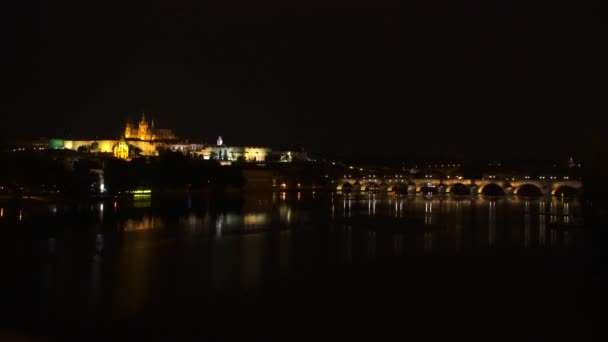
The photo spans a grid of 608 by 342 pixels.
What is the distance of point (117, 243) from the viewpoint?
56.4 feet

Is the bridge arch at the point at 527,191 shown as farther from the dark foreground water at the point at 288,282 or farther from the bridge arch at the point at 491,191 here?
the dark foreground water at the point at 288,282

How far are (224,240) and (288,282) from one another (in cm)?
600

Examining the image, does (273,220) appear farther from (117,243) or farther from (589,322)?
(589,322)

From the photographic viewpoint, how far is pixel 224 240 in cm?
1844

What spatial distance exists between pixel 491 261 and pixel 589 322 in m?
5.29

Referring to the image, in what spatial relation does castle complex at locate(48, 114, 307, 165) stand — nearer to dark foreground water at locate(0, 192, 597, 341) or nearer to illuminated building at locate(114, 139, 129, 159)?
illuminated building at locate(114, 139, 129, 159)

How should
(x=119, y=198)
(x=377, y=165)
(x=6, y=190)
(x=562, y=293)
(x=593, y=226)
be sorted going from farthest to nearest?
(x=377, y=165)
(x=119, y=198)
(x=6, y=190)
(x=593, y=226)
(x=562, y=293)

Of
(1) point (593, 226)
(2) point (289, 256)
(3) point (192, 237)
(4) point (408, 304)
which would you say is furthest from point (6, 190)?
(4) point (408, 304)

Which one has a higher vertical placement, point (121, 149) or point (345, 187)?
point (121, 149)

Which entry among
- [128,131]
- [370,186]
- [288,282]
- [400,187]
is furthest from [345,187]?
[288,282]

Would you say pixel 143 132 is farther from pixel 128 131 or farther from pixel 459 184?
pixel 459 184

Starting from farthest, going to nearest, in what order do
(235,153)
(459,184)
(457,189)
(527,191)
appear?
(235,153), (457,189), (459,184), (527,191)

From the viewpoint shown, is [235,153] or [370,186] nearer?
[370,186]

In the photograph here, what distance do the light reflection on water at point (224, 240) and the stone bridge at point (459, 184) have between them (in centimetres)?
2274
